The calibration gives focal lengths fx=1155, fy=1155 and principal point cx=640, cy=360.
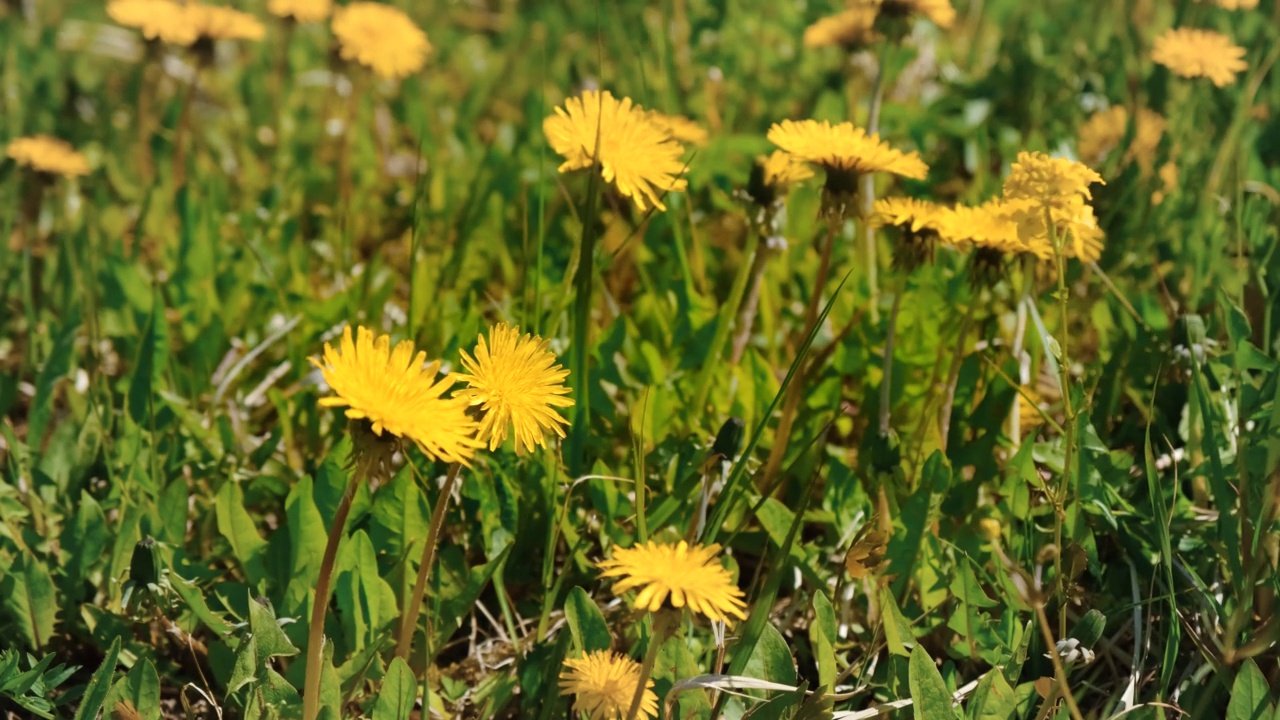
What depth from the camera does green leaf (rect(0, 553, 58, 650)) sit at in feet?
5.13

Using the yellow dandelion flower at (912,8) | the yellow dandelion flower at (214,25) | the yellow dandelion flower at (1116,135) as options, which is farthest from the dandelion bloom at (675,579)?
the yellow dandelion flower at (214,25)

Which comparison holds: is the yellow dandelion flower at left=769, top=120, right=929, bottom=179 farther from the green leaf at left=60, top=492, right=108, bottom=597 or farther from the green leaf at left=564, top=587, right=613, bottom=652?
the green leaf at left=60, top=492, right=108, bottom=597

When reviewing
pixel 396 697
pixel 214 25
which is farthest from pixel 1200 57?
pixel 214 25

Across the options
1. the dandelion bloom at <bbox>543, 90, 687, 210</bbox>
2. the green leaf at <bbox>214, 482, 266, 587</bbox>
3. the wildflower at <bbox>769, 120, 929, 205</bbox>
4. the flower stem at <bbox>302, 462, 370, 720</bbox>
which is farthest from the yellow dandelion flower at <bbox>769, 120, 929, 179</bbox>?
the green leaf at <bbox>214, 482, 266, 587</bbox>

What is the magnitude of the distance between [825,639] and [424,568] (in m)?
0.52

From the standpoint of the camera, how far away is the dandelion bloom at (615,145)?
5.32ft

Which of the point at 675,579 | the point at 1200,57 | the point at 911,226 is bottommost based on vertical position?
the point at 675,579

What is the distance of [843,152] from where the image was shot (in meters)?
1.71

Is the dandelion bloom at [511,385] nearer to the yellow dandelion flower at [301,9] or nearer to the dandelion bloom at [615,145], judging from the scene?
the dandelion bloom at [615,145]

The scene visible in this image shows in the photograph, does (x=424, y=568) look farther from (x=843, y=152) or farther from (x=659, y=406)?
(x=843, y=152)

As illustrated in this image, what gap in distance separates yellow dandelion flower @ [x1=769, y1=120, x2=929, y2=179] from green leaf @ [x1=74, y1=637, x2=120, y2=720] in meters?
1.11

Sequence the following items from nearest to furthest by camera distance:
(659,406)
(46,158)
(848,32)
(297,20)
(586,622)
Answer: (586,622) < (659,406) < (46,158) < (848,32) < (297,20)

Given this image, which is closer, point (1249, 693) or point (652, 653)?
point (652, 653)

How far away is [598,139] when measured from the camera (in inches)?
61.6
